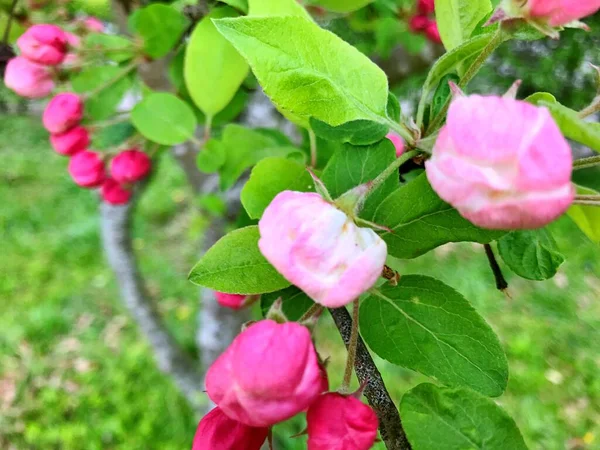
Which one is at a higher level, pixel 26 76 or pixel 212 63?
pixel 212 63

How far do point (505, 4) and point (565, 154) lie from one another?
0.33ft

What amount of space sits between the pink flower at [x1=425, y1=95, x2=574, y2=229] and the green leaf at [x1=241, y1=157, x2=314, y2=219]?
18 cm

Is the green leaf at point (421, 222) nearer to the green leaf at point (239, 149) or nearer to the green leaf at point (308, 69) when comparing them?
the green leaf at point (308, 69)

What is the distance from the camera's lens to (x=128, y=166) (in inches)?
28.6

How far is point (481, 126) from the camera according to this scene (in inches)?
9.0

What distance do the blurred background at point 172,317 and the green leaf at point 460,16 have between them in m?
0.71

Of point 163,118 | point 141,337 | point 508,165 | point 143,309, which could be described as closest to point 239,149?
point 163,118

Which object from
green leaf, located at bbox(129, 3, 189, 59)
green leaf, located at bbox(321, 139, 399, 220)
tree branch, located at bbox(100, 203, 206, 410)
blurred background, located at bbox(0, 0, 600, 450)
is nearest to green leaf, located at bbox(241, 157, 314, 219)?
green leaf, located at bbox(321, 139, 399, 220)

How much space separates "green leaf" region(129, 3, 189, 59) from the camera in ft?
2.11

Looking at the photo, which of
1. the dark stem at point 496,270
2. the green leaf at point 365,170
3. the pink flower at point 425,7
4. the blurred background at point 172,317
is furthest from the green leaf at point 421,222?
the blurred background at point 172,317

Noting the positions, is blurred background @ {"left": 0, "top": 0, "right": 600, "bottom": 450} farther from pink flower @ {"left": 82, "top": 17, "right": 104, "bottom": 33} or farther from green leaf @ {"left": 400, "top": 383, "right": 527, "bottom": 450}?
green leaf @ {"left": 400, "top": 383, "right": 527, "bottom": 450}

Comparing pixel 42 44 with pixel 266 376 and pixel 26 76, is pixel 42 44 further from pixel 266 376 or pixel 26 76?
pixel 266 376

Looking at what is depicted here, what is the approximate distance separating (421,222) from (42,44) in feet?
1.69

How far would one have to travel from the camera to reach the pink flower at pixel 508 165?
22 centimetres
